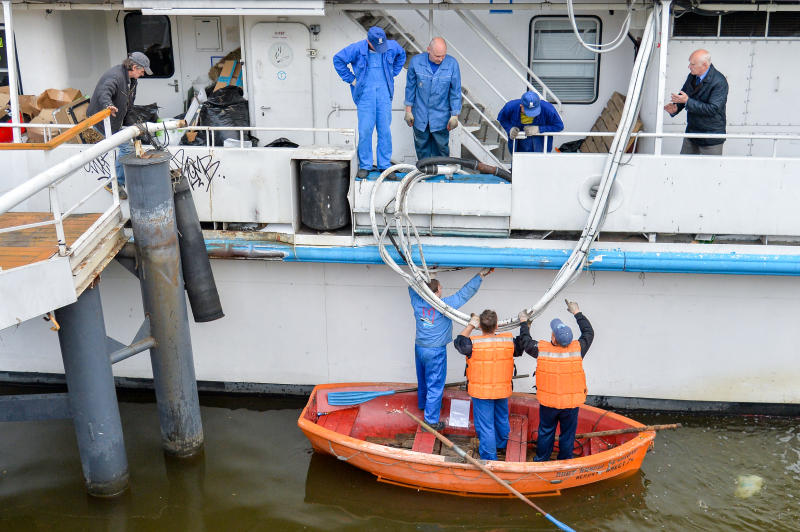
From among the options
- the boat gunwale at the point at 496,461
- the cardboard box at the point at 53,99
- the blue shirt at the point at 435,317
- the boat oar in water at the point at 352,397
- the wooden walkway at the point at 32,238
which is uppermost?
the cardboard box at the point at 53,99

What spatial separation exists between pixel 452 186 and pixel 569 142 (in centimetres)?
226

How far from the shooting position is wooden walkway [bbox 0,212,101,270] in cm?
577

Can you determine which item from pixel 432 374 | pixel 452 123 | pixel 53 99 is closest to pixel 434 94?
pixel 452 123

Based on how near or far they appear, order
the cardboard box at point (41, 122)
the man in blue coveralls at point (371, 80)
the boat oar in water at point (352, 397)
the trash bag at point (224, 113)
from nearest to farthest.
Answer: the man in blue coveralls at point (371, 80)
the boat oar in water at point (352, 397)
the cardboard box at point (41, 122)
the trash bag at point (224, 113)

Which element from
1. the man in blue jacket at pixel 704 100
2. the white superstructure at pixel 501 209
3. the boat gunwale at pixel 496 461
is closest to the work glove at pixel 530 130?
the white superstructure at pixel 501 209

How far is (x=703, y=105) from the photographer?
6.96 metres

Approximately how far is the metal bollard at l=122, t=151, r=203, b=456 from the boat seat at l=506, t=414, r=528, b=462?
296cm

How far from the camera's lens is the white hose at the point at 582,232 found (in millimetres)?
6656

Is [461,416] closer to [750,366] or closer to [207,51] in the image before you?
[750,366]

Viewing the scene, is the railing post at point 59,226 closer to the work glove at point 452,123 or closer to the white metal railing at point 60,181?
the white metal railing at point 60,181

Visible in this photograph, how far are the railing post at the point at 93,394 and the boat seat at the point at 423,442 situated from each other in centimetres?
263

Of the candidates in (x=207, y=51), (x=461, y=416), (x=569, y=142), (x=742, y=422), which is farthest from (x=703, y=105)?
(x=207, y=51)

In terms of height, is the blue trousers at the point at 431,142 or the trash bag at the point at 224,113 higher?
the trash bag at the point at 224,113

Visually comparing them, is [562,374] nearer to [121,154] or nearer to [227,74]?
[121,154]
